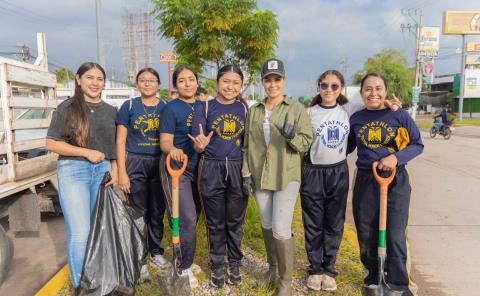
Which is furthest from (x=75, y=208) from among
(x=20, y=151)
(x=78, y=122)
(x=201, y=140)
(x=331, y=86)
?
(x=331, y=86)

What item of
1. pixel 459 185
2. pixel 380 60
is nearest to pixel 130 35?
pixel 380 60

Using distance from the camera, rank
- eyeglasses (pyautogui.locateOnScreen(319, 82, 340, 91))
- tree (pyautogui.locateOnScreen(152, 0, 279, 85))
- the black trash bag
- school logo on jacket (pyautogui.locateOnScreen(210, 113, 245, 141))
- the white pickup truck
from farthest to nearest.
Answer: tree (pyautogui.locateOnScreen(152, 0, 279, 85)) < the white pickup truck < eyeglasses (pyautogui.locateOnScreen(319, 82, 340, 91)) < school logo on jacket (pyautogui.locateOnScreen(210, 113, 245, 141)) < the black trash bag

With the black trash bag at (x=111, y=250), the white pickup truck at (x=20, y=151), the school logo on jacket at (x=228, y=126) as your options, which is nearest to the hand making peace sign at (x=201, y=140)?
the school logo on jacket at (x=228, y=126)

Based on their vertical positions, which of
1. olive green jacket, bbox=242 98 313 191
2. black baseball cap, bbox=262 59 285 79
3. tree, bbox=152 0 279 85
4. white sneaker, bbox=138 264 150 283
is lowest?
white sneaker, bbox=138 264 150 283

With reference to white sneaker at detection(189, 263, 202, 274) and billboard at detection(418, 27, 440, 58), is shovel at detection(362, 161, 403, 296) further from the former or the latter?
billboard at detection(418, 27, 440, 58)

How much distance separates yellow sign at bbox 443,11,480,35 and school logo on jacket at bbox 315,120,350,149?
1700 inches

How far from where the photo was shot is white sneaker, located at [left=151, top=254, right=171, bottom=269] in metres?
3.56

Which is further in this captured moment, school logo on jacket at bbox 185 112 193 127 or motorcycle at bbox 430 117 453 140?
motorcycle at bbox 430 117 453 140

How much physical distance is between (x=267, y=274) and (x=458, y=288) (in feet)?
5.49

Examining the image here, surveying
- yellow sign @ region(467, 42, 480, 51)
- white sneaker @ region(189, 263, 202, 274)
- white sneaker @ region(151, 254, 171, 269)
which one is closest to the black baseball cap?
white sneaker @ region(189, 263, 202, 274)

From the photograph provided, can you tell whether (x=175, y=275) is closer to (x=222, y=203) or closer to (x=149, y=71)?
(x=222, y=203)

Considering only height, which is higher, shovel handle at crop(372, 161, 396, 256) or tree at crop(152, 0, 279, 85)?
tree at crop(152, 0, 279, 85)

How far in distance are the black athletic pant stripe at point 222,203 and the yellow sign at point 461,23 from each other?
4373cm

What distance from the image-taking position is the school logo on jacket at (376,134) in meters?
2.82
